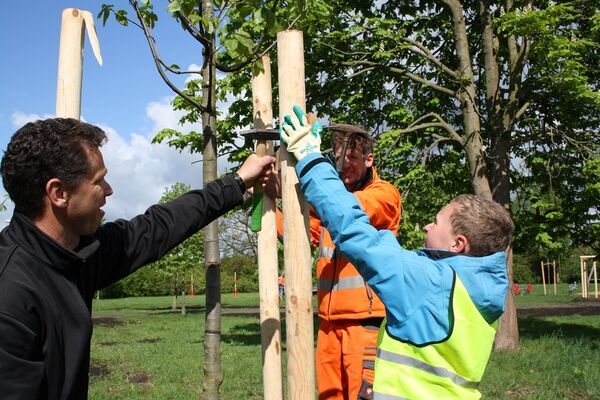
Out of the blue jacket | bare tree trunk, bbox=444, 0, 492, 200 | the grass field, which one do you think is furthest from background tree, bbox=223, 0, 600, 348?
the blue jacket

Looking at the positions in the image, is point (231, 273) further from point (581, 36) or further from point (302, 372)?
point (302, 372)

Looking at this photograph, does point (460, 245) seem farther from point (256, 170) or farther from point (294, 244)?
point (256, 170)

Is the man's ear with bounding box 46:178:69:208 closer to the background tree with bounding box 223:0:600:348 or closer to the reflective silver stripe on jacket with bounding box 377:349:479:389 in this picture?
the reflective silver stripe on jacket with bounding box 377:349:479:389

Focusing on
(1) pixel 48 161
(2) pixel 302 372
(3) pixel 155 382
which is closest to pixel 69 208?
(1) pixel 48 161

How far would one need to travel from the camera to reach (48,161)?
202cm

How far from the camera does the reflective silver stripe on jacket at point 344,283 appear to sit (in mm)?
3461

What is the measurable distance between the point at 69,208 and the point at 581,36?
42.7 feet

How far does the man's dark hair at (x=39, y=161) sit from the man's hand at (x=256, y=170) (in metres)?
0.96

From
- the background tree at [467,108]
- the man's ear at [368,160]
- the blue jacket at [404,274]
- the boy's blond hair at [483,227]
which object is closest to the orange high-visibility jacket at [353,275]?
the man's ear at [368,160]

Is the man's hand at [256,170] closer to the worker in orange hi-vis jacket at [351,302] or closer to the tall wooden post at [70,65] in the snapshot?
the worker in orange hi-vis jacket at [351,302]

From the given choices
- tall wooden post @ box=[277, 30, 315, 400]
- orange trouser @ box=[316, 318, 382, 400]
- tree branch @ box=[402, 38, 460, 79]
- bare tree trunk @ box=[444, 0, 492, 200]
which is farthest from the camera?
tree branch @ box=[402, 38, 460, 79]

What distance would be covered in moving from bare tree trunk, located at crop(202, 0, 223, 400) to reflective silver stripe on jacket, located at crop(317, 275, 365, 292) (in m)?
0.69

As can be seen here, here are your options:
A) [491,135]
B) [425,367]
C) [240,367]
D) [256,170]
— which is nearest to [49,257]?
[256,170]

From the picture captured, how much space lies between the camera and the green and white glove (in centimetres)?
255
